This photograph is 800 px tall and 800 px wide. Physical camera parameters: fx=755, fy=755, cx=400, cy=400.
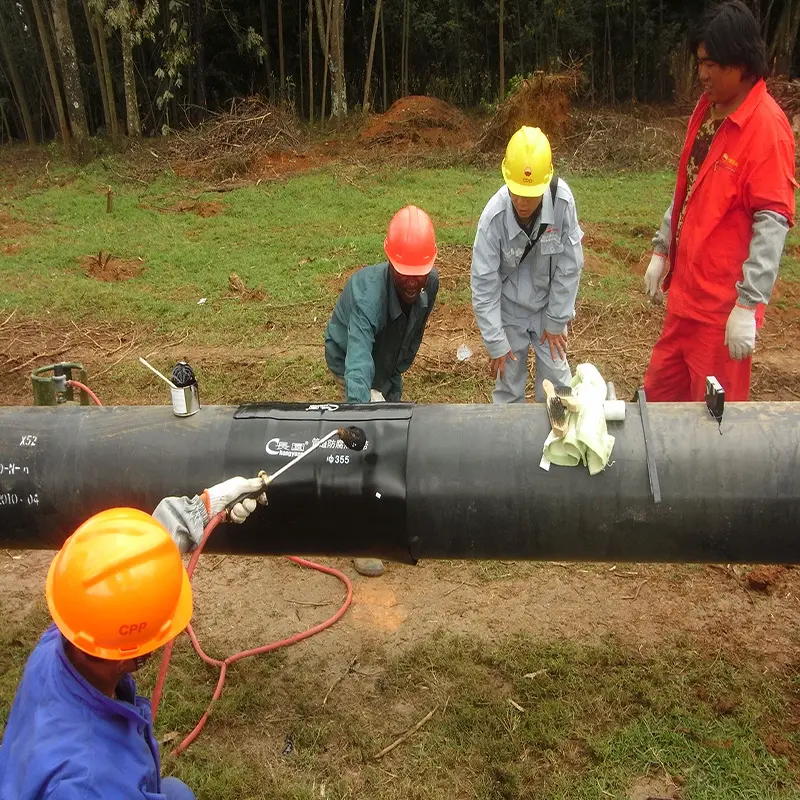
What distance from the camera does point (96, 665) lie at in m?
1.74

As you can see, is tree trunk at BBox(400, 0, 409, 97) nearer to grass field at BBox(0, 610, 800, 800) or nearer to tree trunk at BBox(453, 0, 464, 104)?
tree trunk at BBox(453, 0, 464, 104)

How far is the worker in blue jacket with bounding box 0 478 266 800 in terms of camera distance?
1537 mm

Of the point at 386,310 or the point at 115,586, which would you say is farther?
the point at 386,310

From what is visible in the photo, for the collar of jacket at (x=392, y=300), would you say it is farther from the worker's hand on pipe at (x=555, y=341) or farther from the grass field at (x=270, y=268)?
the grass field at (x=270, y=268)

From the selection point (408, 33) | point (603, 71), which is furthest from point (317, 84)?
point (603, 71)

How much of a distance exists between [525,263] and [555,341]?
48 centimetres

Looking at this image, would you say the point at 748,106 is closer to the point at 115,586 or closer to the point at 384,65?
the point at 115,586

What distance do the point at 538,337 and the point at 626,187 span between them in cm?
811

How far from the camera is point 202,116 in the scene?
1905cm

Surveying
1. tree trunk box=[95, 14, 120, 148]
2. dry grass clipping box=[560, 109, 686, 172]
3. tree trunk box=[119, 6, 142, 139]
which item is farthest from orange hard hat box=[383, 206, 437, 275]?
tree trunk box=[95, 14, 120, 148]

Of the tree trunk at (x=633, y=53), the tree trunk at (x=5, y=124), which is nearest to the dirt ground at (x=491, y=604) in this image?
the tree trunk at (x=633, y=53)

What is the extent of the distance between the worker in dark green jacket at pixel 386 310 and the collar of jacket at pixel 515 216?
1.37ft

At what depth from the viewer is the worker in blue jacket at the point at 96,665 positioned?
1.54 metres

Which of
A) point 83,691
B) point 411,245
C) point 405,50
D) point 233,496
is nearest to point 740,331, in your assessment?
point 411,245
